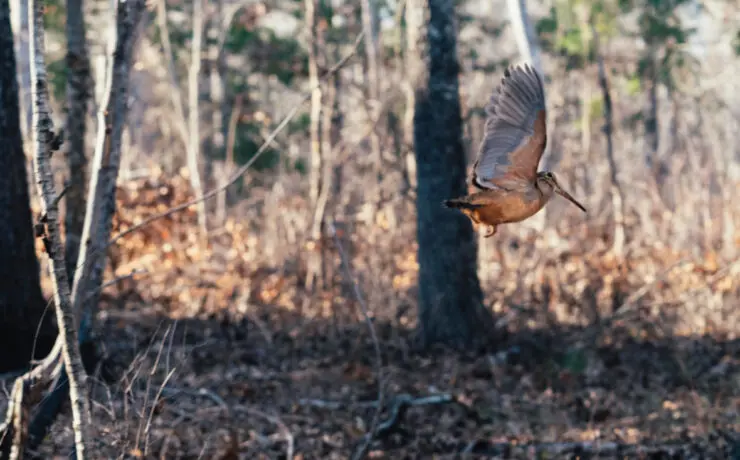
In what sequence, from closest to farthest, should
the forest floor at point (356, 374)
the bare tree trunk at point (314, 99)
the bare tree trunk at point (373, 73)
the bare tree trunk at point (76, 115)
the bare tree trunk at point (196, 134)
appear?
the forest floor at point (356, 374)
the bare tree trunk at point (76, 115)
the bare tree trunk at point (314, 99)
the bare tree trunk at point (196, 134)
the bare tree trunk at point (373, 73)

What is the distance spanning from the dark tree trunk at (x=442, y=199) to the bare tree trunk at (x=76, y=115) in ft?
10.6

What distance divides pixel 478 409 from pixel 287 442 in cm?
191

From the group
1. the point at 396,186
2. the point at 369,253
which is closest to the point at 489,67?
the point at 396,186

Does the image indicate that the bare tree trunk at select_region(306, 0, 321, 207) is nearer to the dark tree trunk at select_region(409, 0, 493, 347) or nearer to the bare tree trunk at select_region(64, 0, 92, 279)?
the dark tree trunk at select_region(409, 0, 493, 347)

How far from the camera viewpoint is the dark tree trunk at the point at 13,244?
295 inches

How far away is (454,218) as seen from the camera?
376 inches

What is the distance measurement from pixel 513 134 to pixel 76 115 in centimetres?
562

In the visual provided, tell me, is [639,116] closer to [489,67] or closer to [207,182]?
[489,67]

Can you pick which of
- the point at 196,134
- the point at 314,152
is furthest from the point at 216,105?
the point at 314,152

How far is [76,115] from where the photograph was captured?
8.73 metres

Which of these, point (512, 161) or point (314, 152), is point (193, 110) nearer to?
point (314, 152)

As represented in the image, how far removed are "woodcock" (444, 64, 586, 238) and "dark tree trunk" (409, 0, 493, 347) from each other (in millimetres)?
4919

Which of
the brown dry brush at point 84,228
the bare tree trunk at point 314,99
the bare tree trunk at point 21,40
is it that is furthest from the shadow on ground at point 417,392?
the bare tree trunk at point 21,40

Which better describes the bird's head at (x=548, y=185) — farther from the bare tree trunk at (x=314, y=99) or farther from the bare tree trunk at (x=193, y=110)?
the bare tree trunk at (x=193, y=110)
